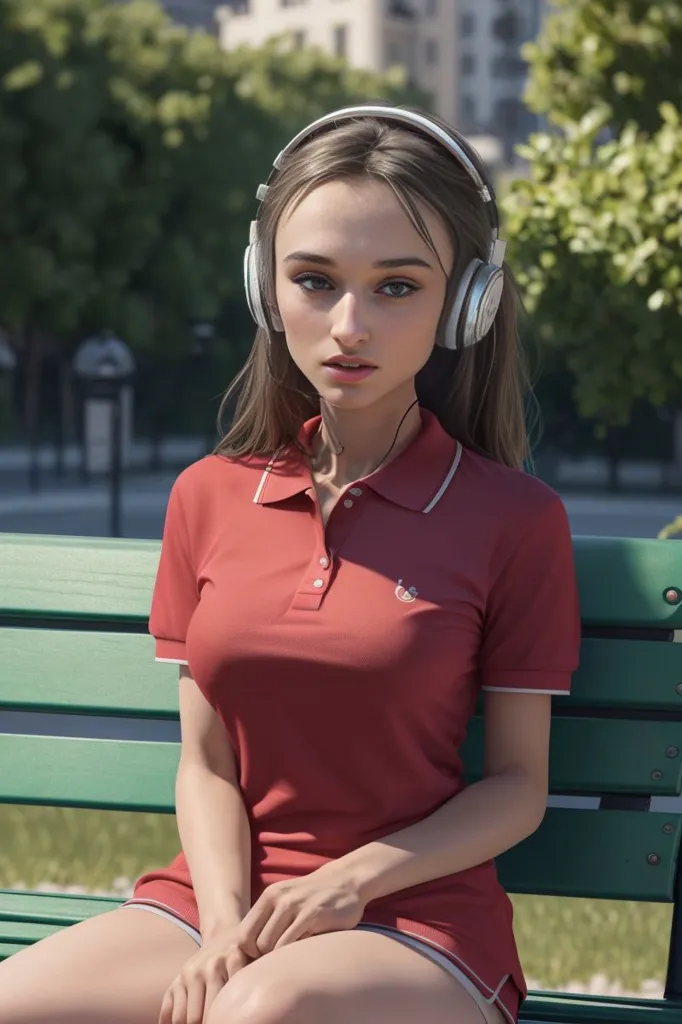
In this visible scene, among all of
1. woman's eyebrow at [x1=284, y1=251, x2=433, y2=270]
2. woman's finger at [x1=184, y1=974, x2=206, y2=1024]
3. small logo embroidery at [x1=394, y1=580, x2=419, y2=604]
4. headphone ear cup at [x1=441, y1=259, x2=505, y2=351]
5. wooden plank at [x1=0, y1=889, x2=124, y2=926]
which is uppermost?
woman's eyebrow at [x1=284, y1=251, x2=433, y2=270]

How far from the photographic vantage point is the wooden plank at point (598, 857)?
3002 millimetres

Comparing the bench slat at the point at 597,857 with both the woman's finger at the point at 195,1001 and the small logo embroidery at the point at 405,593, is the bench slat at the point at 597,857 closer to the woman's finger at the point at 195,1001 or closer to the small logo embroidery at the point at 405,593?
the small logo embroidery at the point at 405,593

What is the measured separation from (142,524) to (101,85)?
12.4m

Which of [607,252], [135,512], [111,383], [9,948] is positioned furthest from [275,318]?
[135,512]

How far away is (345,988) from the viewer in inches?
89.8

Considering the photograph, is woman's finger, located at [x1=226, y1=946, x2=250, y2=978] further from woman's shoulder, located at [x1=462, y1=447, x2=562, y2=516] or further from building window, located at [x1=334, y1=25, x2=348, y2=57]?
building window, located at [x1=334, y1=25, x2=348, y2=57]

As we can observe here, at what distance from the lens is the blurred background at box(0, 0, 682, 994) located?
606 centimetres

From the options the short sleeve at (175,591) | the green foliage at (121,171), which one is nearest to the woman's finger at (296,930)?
the short sleeve at (175,591)

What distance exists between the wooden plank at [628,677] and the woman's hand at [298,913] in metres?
0.71

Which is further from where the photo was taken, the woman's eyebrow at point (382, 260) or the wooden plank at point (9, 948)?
the wooden plank at point (9, 948)

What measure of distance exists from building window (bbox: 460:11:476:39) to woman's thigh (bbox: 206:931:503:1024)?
278 feet

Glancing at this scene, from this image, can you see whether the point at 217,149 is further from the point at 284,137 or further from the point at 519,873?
the point at 519,873

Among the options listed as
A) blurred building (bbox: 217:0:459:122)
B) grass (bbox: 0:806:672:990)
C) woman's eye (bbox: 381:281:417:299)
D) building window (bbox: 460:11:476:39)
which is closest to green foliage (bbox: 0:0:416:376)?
grass (bbox: 0:806:672:990)

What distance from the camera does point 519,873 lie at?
3.03 m
